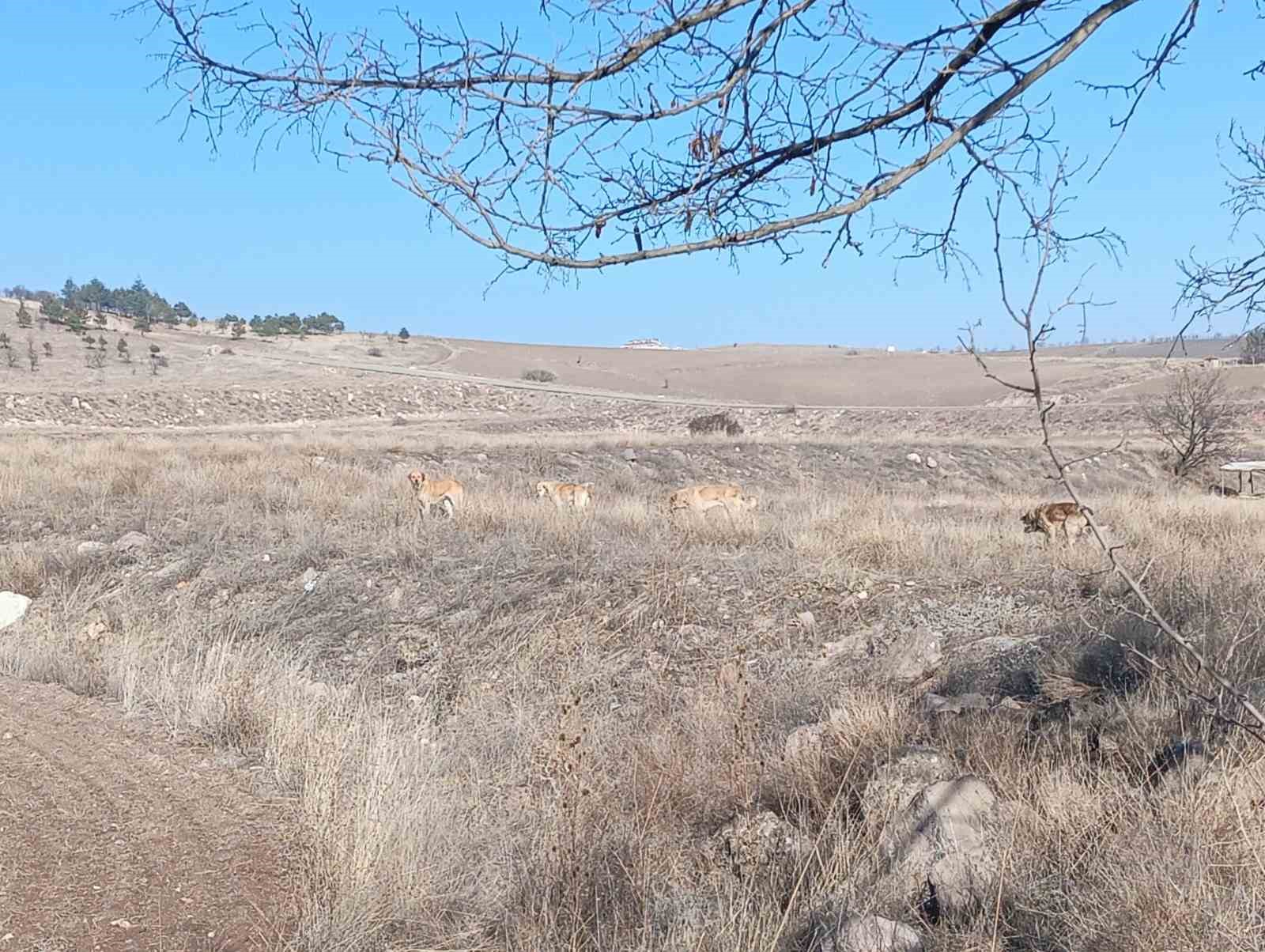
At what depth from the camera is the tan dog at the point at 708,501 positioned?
13117 mm

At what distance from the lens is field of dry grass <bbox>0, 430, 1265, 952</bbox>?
11.6 feet

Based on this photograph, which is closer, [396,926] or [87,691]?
[396,926]

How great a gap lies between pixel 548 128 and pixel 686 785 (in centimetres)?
319

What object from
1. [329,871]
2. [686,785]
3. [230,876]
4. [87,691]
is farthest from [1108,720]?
[87,691]

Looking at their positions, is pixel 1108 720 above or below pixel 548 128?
below

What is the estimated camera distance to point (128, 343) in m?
63.5

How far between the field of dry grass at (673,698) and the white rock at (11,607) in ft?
0.84

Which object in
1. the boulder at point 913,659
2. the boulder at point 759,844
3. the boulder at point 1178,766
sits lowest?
the boulder at point 913,659

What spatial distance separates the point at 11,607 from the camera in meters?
9.16

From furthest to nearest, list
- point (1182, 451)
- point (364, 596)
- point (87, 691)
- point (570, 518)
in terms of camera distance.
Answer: point (1182, 451) → point (570, 518) → point (364, 596) → point (87, 691)

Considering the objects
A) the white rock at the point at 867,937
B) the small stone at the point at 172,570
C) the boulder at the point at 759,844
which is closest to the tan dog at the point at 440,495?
the small stone at the point at 172,570

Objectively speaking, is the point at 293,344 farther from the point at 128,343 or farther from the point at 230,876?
the point at 230,876

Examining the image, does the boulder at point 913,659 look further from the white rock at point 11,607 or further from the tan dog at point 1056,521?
the white rock at point 11,607

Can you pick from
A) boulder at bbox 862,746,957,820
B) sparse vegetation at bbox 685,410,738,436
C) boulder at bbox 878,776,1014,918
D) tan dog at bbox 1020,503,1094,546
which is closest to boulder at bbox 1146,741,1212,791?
boulder at bbox 878,776,1014,918
